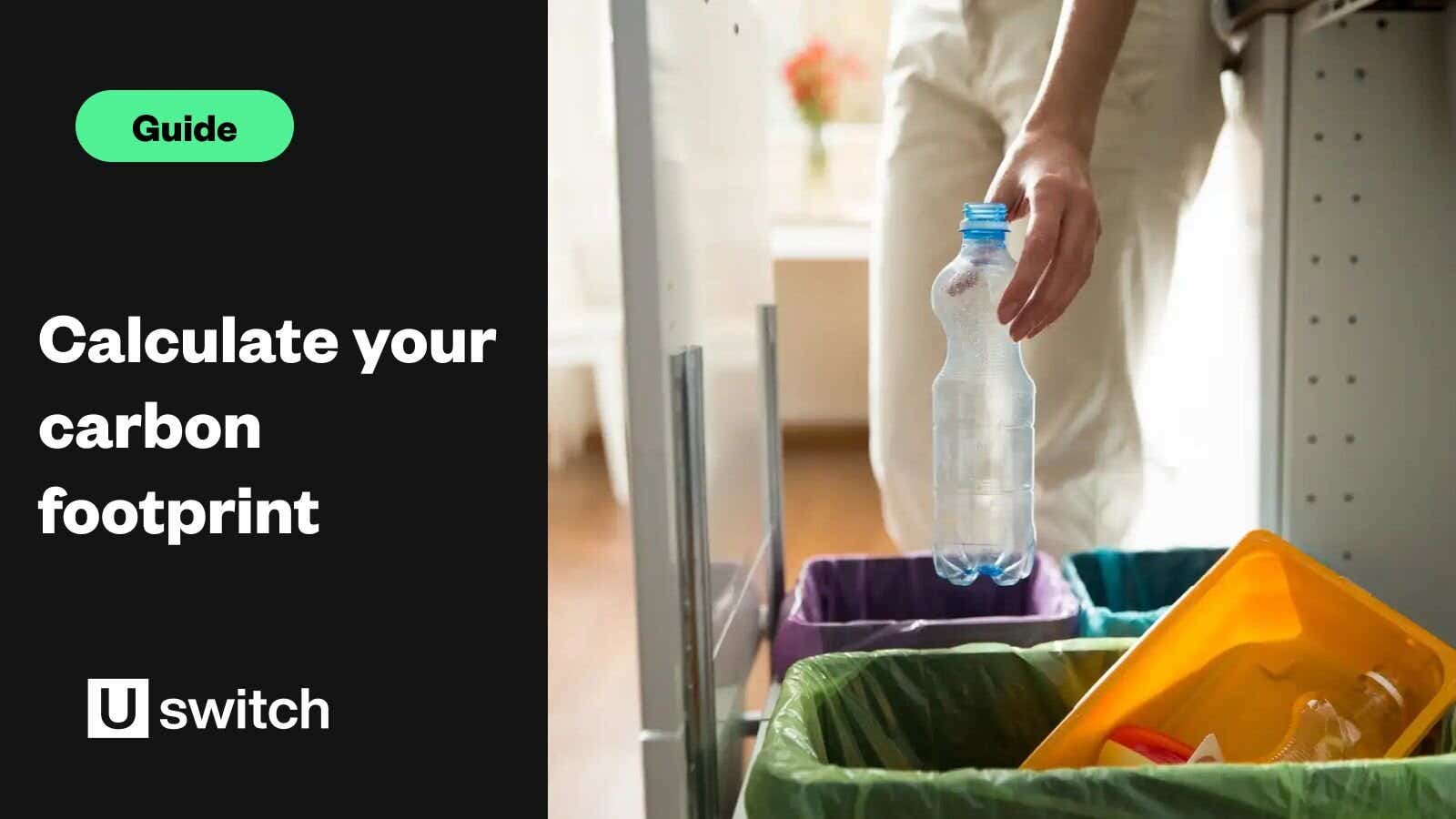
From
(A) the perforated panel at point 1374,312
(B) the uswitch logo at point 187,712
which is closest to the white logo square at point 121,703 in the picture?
(B) the uswitch logo at point 187,712

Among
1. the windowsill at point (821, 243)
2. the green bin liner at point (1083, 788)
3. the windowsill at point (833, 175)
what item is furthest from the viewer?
the windowsill at point (833, 175)

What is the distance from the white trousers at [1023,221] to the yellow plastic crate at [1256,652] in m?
0.41

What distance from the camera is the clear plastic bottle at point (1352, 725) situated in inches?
33.2

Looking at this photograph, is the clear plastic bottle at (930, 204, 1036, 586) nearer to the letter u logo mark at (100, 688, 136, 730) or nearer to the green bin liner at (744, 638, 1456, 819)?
the green bin liner at (744, 638, 1456, 819)

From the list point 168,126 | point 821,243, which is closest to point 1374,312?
point 168,126

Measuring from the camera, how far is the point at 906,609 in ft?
4.43

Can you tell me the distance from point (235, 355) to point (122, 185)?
118 millimetres

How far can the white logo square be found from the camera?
813 millimetres

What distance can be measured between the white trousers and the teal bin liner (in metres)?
0.09

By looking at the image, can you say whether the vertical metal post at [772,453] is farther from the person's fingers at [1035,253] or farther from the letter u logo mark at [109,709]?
the letter u logo mark at [109,709]

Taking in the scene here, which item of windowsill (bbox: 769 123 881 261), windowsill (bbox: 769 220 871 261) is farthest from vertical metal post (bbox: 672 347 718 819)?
windowsill (bbox: 769 123 881 261)

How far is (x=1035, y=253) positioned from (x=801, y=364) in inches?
96.3

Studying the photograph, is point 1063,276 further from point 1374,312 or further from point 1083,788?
point 1374,312

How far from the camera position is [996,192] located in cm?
91
